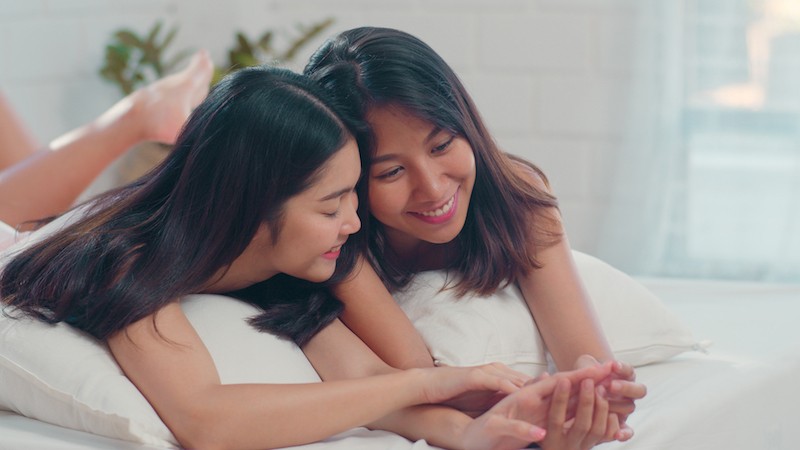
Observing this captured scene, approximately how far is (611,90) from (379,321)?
A: 1685 mm

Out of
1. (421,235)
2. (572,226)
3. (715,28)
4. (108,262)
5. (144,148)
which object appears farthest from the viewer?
(572,226)

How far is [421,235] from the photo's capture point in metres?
1.25

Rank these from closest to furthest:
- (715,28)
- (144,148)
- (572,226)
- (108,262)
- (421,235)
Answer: (108,262)
(421,235)
(144,148)
(715,28)
(572,226)

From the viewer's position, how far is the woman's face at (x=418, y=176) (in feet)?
3.84

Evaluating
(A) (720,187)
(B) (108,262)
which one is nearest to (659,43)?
(A) (720,187)

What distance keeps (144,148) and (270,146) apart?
2.17 ft

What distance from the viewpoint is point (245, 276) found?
3.89 feet

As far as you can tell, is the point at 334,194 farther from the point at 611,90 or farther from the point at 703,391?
the point at 611,90

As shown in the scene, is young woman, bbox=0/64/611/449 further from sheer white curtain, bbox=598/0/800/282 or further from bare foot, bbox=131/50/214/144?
sheer white curtain, bbox=598/0/800/282

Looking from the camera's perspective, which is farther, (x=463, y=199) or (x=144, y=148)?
(x=144, y=148)

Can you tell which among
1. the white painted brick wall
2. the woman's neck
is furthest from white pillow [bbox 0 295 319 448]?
the white painted brick wall

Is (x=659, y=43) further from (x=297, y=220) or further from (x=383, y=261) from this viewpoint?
(x=297, y=220)

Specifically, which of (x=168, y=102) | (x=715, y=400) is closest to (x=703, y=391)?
(x=715, y=400)

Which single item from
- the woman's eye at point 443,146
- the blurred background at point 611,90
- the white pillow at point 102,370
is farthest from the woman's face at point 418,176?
the blurred background at point 611,90
